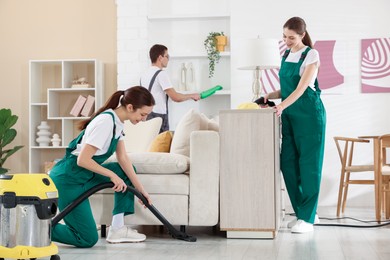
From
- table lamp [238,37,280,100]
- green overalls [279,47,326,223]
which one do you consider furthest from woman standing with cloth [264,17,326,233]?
table lamp [238,37,280,100]

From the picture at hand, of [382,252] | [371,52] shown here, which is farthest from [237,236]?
[371,52]

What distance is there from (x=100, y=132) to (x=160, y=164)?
25.4 inches

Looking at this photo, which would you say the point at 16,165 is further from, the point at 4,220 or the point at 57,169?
the point at 4,220

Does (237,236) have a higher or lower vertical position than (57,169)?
lower

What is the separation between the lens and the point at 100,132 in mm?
3594

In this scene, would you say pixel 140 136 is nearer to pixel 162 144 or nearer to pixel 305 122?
pixel 162 144

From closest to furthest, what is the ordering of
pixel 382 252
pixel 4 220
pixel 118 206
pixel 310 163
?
1. pixel 4 220
2. pixel 382 252
3. pixel 118 206
4. pixel 310 163

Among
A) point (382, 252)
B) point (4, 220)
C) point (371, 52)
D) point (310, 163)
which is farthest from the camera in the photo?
point (371, 52)

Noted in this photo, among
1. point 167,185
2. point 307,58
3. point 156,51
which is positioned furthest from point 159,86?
point 167,185

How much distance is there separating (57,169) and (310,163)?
66.5 inches

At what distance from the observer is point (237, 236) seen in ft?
13.6

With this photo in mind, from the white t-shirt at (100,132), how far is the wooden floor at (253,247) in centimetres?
56

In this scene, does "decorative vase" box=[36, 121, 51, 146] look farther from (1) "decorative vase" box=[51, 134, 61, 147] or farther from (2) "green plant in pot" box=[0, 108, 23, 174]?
(2) "green plant in pot" box=[0, 108, 23, 174]

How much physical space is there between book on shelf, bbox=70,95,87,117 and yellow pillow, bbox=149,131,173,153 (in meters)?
2.66
